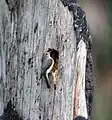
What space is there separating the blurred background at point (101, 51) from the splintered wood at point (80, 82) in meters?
1.55

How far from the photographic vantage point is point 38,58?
1669mm

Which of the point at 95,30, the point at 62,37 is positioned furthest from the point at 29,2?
the point at 95,30

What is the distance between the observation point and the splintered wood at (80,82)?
5.56 ft

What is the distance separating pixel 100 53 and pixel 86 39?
1703 mm

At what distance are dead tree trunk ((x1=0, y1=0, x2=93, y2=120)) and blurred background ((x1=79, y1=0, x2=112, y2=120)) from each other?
5.15 ft

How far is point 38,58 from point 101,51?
70.6 inches

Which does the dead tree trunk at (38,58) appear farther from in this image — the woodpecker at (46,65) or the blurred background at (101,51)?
the blurred background at (101,51)

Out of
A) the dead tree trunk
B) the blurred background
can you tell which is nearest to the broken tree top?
the dead tree trunk

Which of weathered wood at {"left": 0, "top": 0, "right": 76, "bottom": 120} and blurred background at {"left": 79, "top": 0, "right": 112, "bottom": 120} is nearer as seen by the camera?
weathered wood at {"left": 0, "top": 0, "right": 76, "bottom": 120}

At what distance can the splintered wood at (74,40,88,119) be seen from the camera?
5.56 ft

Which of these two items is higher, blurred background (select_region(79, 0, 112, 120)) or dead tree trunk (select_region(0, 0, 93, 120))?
blurred background (select_region(79, 0, 112, 120))

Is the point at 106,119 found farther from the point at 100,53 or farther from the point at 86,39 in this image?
the point at 86,39

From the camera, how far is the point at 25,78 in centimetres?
167

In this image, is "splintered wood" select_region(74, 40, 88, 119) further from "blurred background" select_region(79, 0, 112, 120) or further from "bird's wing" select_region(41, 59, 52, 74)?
"blurred background" select_region(79, 0, 112, 120)
